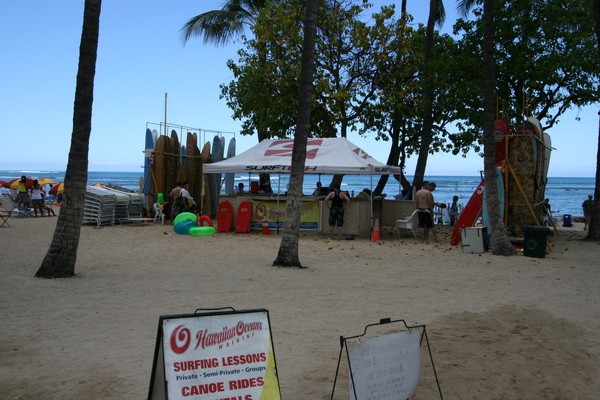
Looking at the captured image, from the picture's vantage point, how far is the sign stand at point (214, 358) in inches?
135

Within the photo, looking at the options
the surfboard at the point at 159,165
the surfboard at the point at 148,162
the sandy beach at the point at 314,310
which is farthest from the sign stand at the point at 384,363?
the surfboard at the point at 148,162

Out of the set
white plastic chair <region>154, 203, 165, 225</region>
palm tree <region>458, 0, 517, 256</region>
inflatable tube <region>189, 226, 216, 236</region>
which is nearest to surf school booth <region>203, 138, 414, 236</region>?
inflatable tube <region>189, 226, 216, 236</region>

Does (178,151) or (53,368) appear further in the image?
(178,151)

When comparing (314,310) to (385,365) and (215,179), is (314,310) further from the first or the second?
(215,179)

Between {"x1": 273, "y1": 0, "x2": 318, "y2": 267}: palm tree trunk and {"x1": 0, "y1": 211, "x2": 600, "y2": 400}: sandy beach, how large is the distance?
480mm

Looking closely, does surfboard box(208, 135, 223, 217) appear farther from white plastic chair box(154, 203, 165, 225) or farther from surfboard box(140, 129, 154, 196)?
white plastic chair box(154, 203, 165, 225)

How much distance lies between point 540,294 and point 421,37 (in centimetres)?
1564

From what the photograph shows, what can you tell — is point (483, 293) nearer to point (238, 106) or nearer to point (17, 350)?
point (17, 350)

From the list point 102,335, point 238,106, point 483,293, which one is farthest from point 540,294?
point 238,106

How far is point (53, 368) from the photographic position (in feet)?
16.4

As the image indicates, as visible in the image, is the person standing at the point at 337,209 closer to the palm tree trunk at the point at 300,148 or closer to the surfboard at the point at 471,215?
the surfboard at the point at 471,215

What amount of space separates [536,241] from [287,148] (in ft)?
28.8

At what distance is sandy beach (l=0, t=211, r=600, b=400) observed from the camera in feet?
15.9

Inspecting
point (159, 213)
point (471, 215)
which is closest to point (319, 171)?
point (471, 215)
